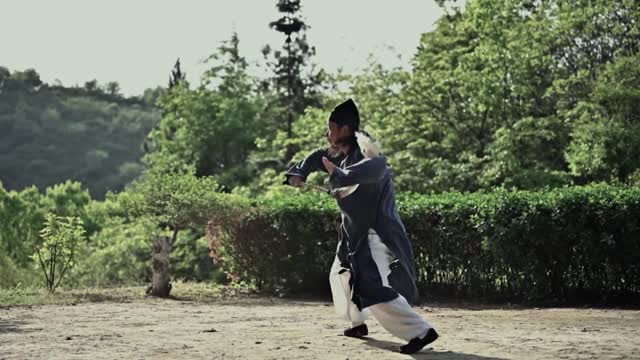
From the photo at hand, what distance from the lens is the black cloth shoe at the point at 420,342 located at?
287 inches

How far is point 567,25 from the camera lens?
74.6ft

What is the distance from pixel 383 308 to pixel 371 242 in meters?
0.59

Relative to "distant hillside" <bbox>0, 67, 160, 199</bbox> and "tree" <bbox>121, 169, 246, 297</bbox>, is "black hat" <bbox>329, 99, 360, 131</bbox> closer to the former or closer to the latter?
"tree" <bbox>121, 169, 246, 297</bbox>

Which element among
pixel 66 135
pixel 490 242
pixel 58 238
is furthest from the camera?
pixel 66 135

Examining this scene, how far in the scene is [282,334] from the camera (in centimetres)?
894

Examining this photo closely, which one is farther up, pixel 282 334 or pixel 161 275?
pixel 161 275

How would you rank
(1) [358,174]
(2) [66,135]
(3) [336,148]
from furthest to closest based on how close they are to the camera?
(2) [66,135], (3) [336,148], (1) [358,174]

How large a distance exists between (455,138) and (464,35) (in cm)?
358

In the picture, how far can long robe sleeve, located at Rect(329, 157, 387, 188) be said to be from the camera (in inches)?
297

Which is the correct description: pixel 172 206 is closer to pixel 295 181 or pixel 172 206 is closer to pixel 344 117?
pixel 295 181

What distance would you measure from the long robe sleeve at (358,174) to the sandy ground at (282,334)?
4.43 ft

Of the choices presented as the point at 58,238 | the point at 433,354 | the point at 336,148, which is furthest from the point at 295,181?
the point at 58,238

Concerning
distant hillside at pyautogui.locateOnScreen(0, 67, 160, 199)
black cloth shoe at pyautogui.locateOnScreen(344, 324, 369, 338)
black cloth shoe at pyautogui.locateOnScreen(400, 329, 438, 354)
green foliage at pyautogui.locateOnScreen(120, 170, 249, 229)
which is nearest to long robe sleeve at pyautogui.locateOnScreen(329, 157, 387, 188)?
black cloth shoe at pyautogui.locateOnScreen(400, 329, 438, 354)

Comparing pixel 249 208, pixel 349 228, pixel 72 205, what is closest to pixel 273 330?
pixel 349 228
